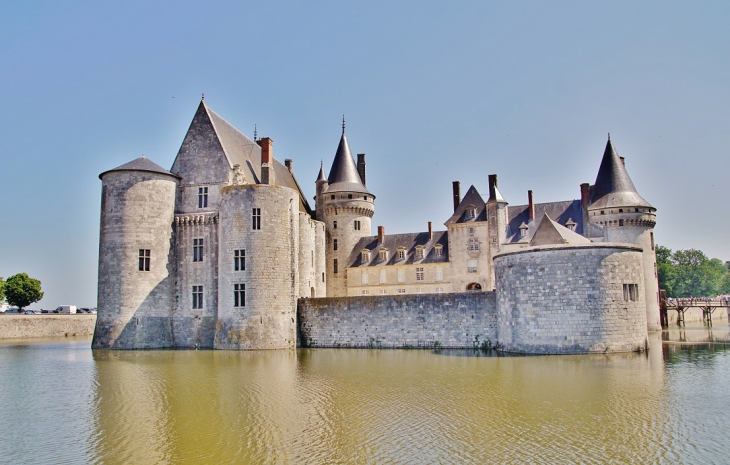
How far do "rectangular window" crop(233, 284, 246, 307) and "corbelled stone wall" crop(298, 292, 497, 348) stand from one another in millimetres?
2824

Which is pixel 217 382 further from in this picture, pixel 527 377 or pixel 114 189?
pixel 114 189

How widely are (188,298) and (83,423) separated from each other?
647 inches

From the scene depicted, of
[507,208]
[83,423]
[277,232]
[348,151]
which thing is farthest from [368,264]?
[83,423]

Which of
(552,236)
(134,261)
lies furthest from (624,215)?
(134,261)

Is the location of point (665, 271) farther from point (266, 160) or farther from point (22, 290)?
point (22, 290)

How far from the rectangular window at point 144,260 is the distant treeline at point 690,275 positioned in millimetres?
62065

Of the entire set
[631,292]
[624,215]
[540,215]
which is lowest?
[631,292]

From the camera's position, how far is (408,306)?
1024 inches

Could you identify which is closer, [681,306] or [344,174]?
[344,174]

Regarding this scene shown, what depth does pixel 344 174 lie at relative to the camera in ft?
130

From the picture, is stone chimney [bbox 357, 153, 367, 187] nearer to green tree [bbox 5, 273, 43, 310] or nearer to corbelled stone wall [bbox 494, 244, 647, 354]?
corbelled stone wall [bbox 494, 244, 647, 354]

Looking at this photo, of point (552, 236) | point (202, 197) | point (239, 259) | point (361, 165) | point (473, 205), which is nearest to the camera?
point (552, 236)

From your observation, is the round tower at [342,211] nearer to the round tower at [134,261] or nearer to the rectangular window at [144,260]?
the round tower at [134,261]

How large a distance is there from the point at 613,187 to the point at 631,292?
56.5 feet
